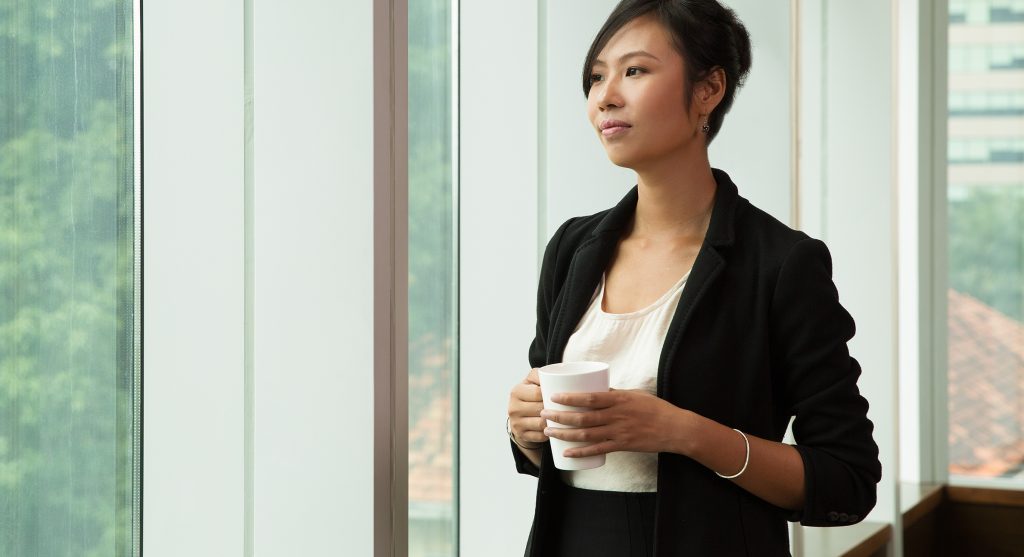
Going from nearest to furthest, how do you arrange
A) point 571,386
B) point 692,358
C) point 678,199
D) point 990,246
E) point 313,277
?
point 571,386 → point 692,358 → point 678,199 → point 313,277 → point 990,246

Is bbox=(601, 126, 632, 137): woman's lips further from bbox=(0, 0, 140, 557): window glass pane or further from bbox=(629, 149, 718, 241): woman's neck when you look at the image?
bbox=(0, 0, 140, 557): window glass pane

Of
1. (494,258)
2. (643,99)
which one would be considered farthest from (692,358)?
(494,258)

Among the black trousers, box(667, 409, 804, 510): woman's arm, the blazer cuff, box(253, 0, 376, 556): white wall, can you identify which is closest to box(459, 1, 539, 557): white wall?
box(253, 0, 376, 556): white wall

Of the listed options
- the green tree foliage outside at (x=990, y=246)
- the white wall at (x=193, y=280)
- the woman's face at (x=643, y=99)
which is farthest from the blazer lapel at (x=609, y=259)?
the green tree foliage outside at (x=990, y=246)

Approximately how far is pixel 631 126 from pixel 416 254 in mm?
687

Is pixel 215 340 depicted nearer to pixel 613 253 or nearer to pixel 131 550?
pixel 131 550

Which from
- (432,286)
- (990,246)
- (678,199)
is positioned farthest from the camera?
(990,246)

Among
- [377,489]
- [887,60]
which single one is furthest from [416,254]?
[887,60]

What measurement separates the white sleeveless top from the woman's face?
0.17 m

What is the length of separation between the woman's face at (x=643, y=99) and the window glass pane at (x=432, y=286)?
2.00 feet

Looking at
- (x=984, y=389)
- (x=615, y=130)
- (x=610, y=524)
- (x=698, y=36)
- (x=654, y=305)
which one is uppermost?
(x=698, y=36)

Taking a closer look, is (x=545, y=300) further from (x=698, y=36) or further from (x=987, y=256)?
(x=987, y=256)

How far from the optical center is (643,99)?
3.82 feet

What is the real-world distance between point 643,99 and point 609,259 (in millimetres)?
218
